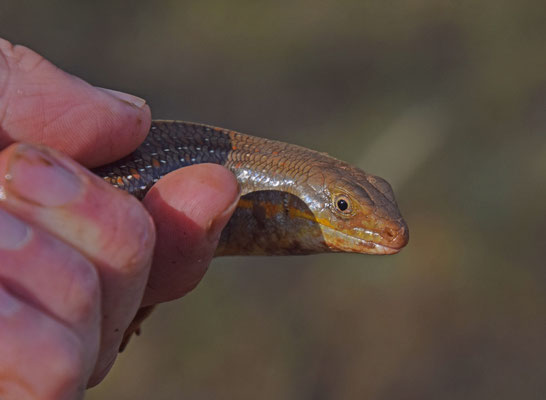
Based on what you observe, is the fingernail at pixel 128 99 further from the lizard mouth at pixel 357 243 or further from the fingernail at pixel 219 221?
the lizard mouth at pixel 357 243

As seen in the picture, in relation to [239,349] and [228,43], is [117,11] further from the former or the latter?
[239,349]

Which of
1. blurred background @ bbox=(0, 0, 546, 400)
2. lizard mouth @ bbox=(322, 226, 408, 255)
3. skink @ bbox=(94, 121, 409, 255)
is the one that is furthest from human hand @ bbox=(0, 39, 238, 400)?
blurred background @ bbox=(0, 0, 546, 400)

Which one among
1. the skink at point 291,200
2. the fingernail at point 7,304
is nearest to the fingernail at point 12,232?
the fingernail at point 7,304

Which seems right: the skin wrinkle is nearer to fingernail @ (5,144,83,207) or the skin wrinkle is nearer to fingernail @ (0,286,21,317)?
fingernail @ (5,144,83,207)

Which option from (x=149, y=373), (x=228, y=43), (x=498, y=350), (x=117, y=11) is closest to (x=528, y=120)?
(x=498, y=350)

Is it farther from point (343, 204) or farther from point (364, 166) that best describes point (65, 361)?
point (364, 166)

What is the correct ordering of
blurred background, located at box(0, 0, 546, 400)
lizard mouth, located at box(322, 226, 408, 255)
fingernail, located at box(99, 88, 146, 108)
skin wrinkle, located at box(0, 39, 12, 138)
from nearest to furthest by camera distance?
skin wrinkle, located at box(0, 39, 12, 138) < fingernail, located at box(99, 88, 146, 108) < lizard mouth, located at box(322, 226, 408, 255) < blurred background, located at box(0, 0, 546, 400)
